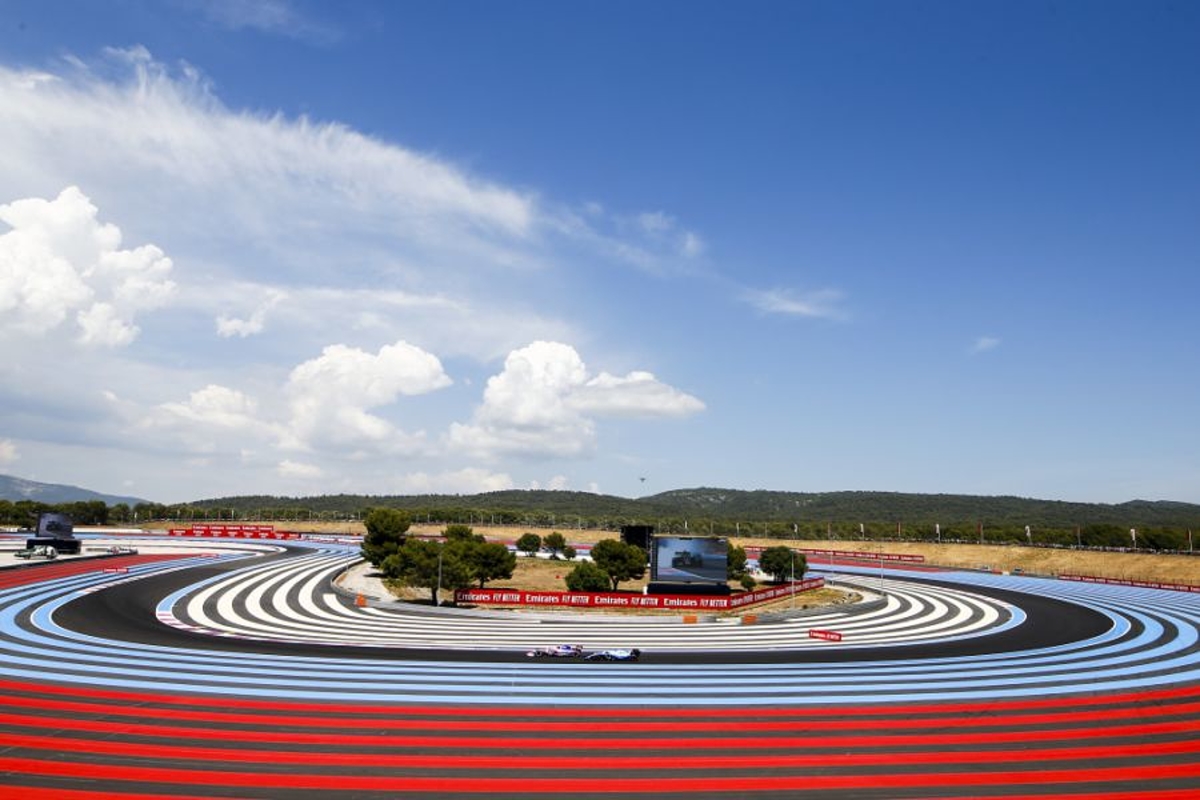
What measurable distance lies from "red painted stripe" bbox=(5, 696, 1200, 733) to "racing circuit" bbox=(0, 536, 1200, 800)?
A: 14cm

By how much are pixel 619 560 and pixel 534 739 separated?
4589cm

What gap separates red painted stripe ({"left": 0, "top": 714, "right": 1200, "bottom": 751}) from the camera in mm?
26000

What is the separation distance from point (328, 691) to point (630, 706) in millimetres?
12960

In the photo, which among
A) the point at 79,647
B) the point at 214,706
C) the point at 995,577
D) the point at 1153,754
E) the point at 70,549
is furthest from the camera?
the point at 995,577

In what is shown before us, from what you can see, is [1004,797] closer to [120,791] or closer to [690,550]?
[120,791]

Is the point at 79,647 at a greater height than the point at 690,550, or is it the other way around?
the point at 690,550

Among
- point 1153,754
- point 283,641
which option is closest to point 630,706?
point 1153,754

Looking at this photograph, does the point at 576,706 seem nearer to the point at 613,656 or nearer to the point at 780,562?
the point at 613,656

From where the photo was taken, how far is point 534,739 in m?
26.7

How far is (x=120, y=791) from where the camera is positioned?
70.3 ft

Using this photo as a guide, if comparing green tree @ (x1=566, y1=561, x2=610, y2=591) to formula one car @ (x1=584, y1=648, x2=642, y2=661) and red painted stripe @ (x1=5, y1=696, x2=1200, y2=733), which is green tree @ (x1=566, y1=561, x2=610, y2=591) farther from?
red painted stripe @ (x1=5, y1=696, x2=1200, y2=733)

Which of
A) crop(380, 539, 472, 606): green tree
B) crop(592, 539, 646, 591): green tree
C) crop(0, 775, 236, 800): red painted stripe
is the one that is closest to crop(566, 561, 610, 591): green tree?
crop(592, 539, 646, 591): green tree

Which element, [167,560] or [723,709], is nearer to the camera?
[723,709]

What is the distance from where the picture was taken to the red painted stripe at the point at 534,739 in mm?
26000
